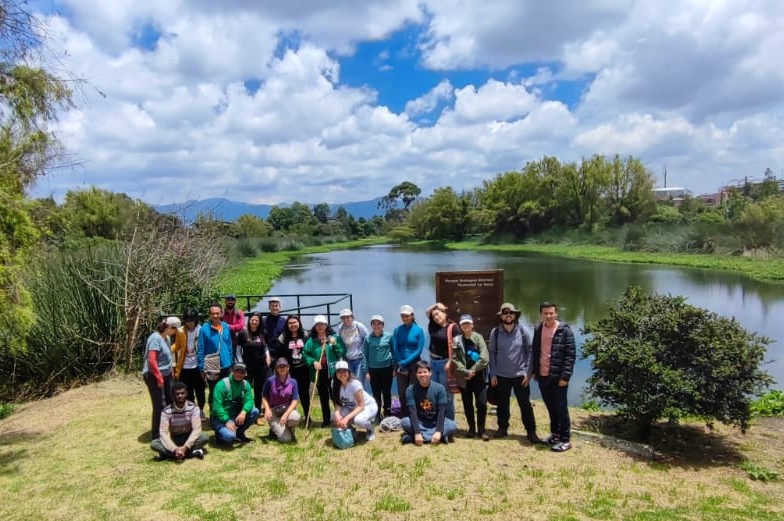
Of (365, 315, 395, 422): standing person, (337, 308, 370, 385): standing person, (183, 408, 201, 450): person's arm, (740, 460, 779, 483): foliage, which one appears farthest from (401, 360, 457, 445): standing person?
(740, 460, 779, 483): foliage

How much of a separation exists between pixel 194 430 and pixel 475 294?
4.31 metres

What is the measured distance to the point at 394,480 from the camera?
200 inches

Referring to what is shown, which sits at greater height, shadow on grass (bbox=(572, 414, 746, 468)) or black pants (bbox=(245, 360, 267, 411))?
black pants (bbox=(245, 360, 267, 411))

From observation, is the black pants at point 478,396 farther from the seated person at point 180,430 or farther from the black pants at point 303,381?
the seated person at point 180,430

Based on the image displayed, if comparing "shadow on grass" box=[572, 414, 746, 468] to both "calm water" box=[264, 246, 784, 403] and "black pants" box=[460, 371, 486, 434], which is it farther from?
"calm water" box=[264, 246, 784, 403]

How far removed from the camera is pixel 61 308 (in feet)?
32.1

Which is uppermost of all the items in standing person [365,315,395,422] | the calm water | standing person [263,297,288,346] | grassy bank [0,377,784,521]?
standing person [263,297,288,346]

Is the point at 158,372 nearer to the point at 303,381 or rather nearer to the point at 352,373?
the point at 303,381

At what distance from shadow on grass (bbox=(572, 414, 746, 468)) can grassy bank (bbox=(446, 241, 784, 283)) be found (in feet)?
68.3

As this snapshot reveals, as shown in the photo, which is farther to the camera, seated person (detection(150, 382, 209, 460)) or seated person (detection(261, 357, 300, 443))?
seated person (detection(261, 357, 300, 443))

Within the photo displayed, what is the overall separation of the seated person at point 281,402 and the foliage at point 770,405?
6174 mm

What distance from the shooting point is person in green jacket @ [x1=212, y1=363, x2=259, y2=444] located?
20.2 ft

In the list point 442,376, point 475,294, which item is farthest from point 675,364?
point 475,294

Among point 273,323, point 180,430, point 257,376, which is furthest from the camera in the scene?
point 257,376
